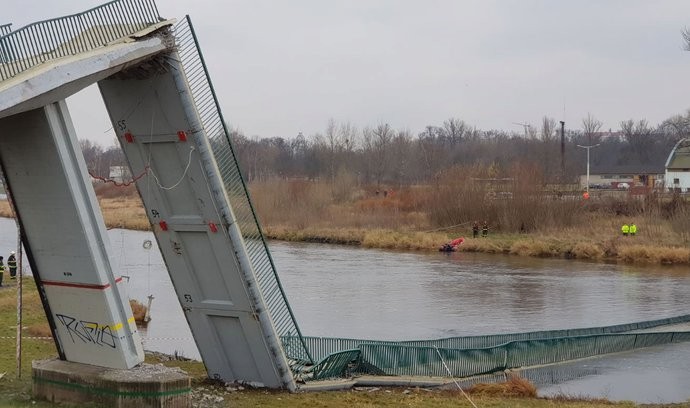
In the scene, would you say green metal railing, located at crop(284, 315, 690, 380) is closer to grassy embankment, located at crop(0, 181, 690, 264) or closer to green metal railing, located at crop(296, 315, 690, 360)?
green metal railing, located at crop(296, 315, 690, 360)

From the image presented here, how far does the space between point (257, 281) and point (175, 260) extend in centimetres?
152

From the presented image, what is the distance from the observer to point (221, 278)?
1484 centimetres

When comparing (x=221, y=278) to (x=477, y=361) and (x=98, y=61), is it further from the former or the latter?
(x=477, y=361)

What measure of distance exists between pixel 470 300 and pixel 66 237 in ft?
79.2

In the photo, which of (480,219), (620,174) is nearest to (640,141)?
(620,174)

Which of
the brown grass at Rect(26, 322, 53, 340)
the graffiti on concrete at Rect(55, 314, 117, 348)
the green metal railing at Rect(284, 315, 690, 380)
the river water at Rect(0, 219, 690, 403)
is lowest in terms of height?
the river water at Rect(0, 219, 690, 403)

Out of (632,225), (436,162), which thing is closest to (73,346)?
(632,225)

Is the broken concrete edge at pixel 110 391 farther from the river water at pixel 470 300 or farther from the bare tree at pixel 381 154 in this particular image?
the bare tree at pixel 381 154

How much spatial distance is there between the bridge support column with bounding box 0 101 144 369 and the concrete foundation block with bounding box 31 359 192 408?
34 cm

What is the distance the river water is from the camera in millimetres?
21438

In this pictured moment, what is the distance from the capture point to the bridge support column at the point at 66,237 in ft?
40.1

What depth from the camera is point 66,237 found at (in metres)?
12.6

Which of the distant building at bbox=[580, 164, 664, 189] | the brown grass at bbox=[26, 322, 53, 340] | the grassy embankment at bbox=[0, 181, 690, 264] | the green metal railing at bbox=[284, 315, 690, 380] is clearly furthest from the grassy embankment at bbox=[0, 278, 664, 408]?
the distant building at bbox=[580, 164, 664, 189]

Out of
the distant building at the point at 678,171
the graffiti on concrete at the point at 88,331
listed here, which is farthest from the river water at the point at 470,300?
Result: the distant building at the point at 678,171
